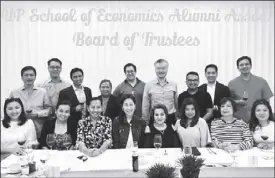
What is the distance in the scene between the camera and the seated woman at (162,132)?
9.31 ft

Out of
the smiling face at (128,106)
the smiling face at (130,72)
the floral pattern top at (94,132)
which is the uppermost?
the smiling face at (130,72)

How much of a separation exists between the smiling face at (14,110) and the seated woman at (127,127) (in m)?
0.98

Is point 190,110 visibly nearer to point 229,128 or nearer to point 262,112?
point 229,128

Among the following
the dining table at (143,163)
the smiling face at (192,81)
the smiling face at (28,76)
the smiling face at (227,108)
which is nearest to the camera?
the dining table at (143,163)

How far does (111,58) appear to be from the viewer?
183 inches

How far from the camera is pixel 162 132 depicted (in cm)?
287

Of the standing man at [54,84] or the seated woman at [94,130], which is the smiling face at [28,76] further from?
the seated woman at [94,130]

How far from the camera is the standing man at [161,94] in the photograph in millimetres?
3674

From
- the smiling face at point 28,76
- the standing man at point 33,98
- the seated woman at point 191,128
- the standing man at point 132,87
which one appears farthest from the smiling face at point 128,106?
the smiling face at point 28,76

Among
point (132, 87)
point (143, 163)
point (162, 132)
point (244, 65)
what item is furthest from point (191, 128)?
point (244, 65)

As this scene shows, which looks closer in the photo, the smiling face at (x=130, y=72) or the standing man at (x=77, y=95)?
the standing man at (x=77, y=95)

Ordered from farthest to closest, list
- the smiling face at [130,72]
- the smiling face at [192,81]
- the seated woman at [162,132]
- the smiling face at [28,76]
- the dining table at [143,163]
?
the smiling face at [130,72] → the smiling face at [192,81] → the smiling face at [28,76] → the seated woman at [162,132] → the dining table at [143,163]

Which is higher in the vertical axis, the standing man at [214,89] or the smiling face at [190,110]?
the standing man at [214,89]

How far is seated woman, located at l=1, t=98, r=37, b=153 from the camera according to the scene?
299cm
